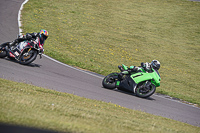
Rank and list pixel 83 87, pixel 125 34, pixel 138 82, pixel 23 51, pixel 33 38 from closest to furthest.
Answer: pixel 83 87 < pixel 138 82 < pixel 23 51 < pixel 33 38 < pixel 125 34

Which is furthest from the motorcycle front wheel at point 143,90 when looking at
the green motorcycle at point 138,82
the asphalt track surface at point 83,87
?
the asphalt track surface at point 83,87

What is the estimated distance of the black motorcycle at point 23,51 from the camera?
11.5 meters

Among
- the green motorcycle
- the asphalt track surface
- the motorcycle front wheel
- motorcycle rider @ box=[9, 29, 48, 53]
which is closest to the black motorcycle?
motorcycle rider @ box=[9, 29, 48, 53]

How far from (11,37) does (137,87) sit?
986cm

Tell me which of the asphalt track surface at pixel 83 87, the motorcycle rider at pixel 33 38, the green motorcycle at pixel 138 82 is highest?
the motorcycle rider at pixel 33 38

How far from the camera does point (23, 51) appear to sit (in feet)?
37.6

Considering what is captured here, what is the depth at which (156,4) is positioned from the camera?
4034 cm

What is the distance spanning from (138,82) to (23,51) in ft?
16.9

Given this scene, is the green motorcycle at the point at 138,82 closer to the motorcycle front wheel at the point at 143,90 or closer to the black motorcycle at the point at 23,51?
the motorcycle front wheel at the point at 143,90

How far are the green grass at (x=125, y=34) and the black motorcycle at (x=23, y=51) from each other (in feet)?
12.4

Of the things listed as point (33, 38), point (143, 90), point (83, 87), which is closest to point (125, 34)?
point (33, 38)

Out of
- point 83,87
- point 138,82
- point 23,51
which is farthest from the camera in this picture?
point 23,51

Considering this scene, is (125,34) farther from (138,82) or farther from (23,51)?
(23,51)

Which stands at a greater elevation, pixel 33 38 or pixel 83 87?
pixel 33 38
